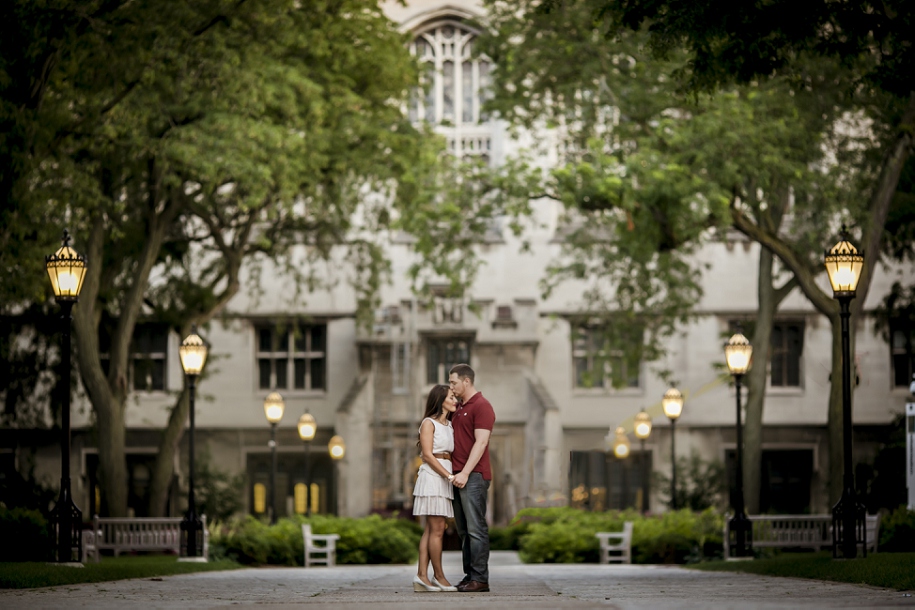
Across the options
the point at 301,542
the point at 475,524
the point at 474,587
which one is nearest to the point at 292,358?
the point at 301,542

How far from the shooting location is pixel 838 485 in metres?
23.4

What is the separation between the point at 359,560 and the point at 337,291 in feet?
54.3

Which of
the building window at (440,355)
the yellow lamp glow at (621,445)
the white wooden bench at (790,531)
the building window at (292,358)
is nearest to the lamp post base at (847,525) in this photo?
the white wooden bench at (790,531)

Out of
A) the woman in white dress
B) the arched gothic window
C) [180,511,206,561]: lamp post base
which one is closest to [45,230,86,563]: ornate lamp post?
[180,511,206,561]: lamp post base

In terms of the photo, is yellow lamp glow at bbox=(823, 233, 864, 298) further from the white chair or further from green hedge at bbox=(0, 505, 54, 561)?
the white chair

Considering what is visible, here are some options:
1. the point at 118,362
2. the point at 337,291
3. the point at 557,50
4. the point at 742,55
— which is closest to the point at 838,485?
the point at 557,50

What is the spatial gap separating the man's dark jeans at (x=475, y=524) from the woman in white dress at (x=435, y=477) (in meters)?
0.16

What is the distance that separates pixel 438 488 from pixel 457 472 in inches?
8.3

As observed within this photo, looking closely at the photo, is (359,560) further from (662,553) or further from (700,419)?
(700,419)

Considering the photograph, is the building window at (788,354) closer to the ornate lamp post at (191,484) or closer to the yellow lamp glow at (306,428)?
the yellow lamp glow at (306,428)

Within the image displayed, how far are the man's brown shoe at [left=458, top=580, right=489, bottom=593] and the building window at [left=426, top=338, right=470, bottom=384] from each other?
98.9 ft

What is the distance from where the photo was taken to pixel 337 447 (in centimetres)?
3938

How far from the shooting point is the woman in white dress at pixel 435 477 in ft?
38.5

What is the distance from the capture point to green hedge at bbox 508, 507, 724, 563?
25734 mm
